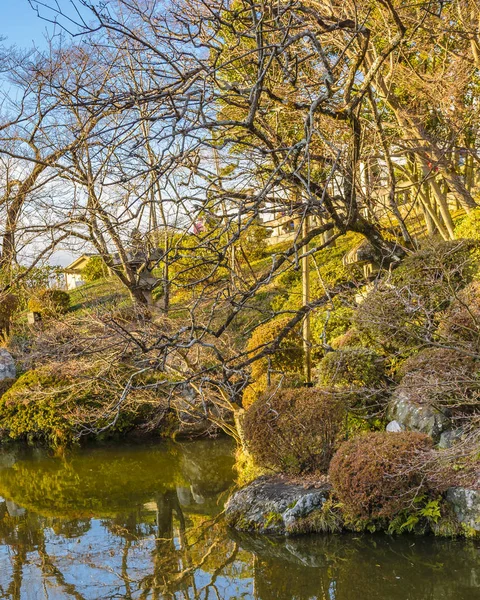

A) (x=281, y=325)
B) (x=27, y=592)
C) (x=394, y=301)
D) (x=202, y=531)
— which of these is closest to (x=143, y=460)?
(x=281, y=325)

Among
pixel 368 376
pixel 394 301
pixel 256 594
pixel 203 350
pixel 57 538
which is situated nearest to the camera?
pixel 256 594

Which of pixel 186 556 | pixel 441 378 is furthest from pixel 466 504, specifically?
pixel 186 556

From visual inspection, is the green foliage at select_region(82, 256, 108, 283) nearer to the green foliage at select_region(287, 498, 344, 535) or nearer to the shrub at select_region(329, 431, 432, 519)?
the green foliage at select_region(287, 498, 344, 535)

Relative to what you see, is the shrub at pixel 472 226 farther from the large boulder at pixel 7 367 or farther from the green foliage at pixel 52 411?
the large boulder at pixel 7 367

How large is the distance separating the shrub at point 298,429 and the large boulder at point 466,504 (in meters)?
1.69

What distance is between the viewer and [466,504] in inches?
257

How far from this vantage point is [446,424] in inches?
299

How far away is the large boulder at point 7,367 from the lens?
16.3m

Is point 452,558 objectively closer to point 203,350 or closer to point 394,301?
point 394,301

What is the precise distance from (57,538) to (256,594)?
316 centimetres

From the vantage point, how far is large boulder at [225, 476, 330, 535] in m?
7.11

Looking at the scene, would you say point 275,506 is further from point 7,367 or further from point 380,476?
point 7,367

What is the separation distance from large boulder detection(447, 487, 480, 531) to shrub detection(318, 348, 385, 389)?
2.34m

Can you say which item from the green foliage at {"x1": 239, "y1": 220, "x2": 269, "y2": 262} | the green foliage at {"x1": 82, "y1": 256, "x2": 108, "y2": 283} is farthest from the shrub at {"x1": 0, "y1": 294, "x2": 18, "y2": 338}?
the green foliage at {"x1": 239, "y1": 220, "x2": 269, "y2": 262}
